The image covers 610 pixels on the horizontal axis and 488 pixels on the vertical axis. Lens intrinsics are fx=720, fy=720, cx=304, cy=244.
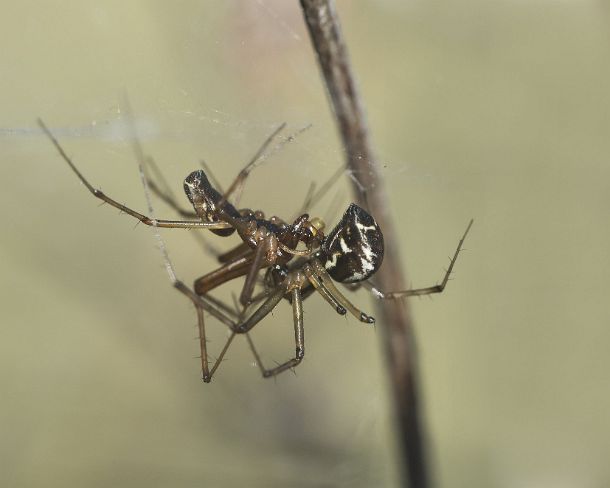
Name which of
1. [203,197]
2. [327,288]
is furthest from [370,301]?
[203,197]

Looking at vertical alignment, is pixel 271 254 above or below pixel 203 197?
below

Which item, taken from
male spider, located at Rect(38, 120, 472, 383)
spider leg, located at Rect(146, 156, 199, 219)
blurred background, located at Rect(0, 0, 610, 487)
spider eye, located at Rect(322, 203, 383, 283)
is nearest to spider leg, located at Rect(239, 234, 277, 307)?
male spider, located at Rect(38, 120, 472, 383)

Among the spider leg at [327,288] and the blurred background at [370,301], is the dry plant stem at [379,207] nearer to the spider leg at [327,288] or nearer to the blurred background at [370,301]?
the spider leg at [327,288]

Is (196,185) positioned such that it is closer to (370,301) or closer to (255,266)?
(255,266)

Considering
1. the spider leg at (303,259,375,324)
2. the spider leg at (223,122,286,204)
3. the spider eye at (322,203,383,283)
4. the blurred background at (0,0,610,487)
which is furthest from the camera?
the blurred background at (0,0,610,487)

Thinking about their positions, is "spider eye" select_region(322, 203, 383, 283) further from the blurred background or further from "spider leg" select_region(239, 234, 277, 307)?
the blurred background

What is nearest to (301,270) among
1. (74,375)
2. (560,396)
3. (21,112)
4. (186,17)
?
(186,17)
